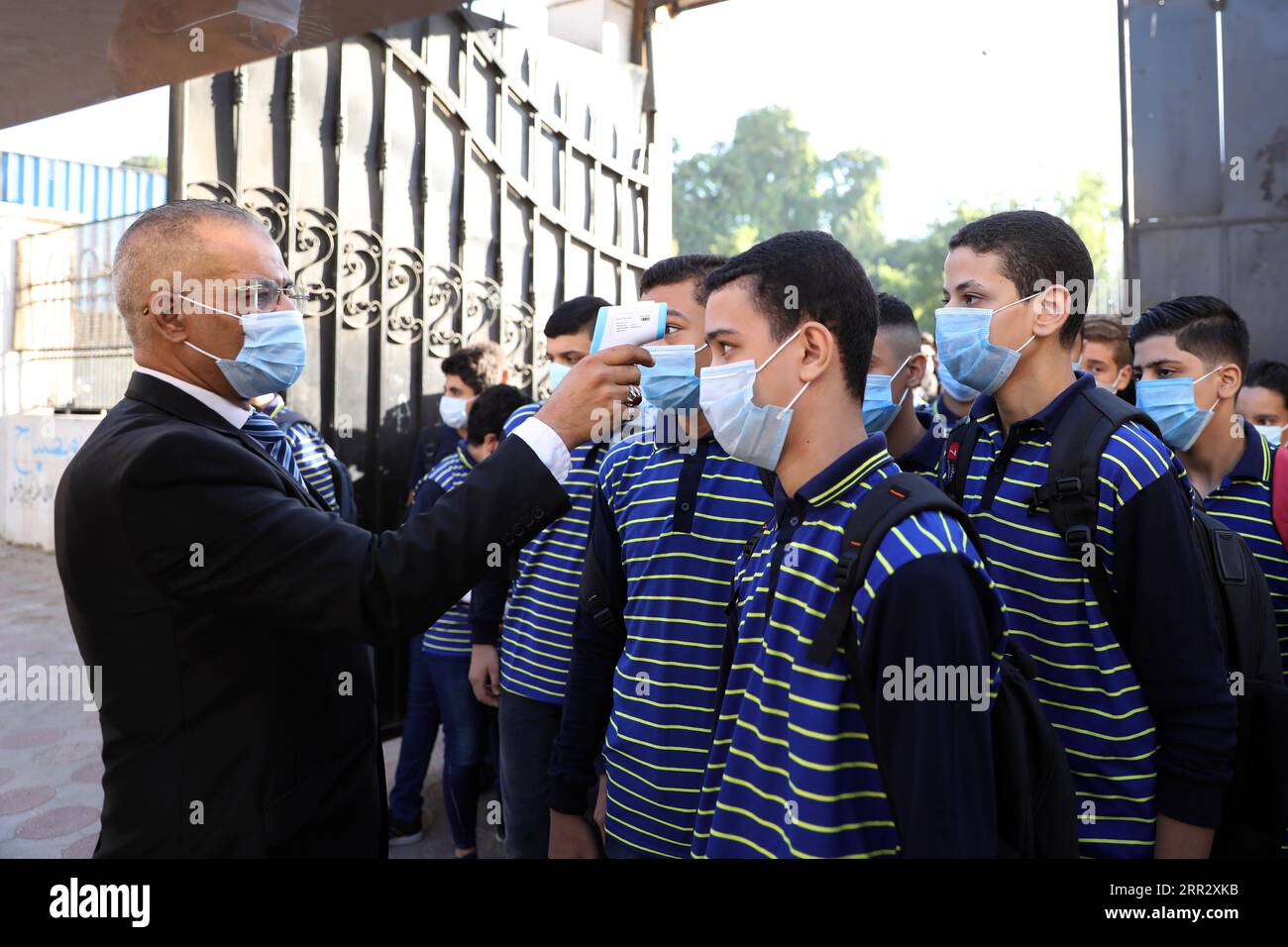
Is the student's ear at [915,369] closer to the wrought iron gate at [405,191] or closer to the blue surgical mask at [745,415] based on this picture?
the blue surgical mask at [745,415]

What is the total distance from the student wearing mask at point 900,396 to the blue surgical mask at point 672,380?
79 centimetres

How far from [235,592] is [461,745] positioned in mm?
2433

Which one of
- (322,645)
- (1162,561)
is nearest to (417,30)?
(322,645)

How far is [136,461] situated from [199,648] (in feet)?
1.07

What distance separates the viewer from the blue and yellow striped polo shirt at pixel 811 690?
1.33m

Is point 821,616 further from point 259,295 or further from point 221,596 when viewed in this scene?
point 259,295

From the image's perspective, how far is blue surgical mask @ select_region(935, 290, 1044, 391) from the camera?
6.97ft

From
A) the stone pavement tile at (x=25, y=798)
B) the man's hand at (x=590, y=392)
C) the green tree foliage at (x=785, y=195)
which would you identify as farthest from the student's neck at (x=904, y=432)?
the green tree foliage at (x=785, y=195)

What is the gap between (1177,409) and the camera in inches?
108

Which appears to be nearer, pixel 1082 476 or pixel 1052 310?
pixel 1082 476

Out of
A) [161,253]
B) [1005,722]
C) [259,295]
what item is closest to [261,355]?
[259,295]

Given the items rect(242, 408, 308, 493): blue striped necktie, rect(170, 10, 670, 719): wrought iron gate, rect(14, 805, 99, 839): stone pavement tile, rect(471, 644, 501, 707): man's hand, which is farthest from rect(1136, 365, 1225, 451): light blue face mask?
rect(14, 805, 99, 839): stone pavement tile

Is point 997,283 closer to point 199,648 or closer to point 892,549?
point 892,549

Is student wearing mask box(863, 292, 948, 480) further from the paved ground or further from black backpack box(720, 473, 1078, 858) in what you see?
the paved ground
